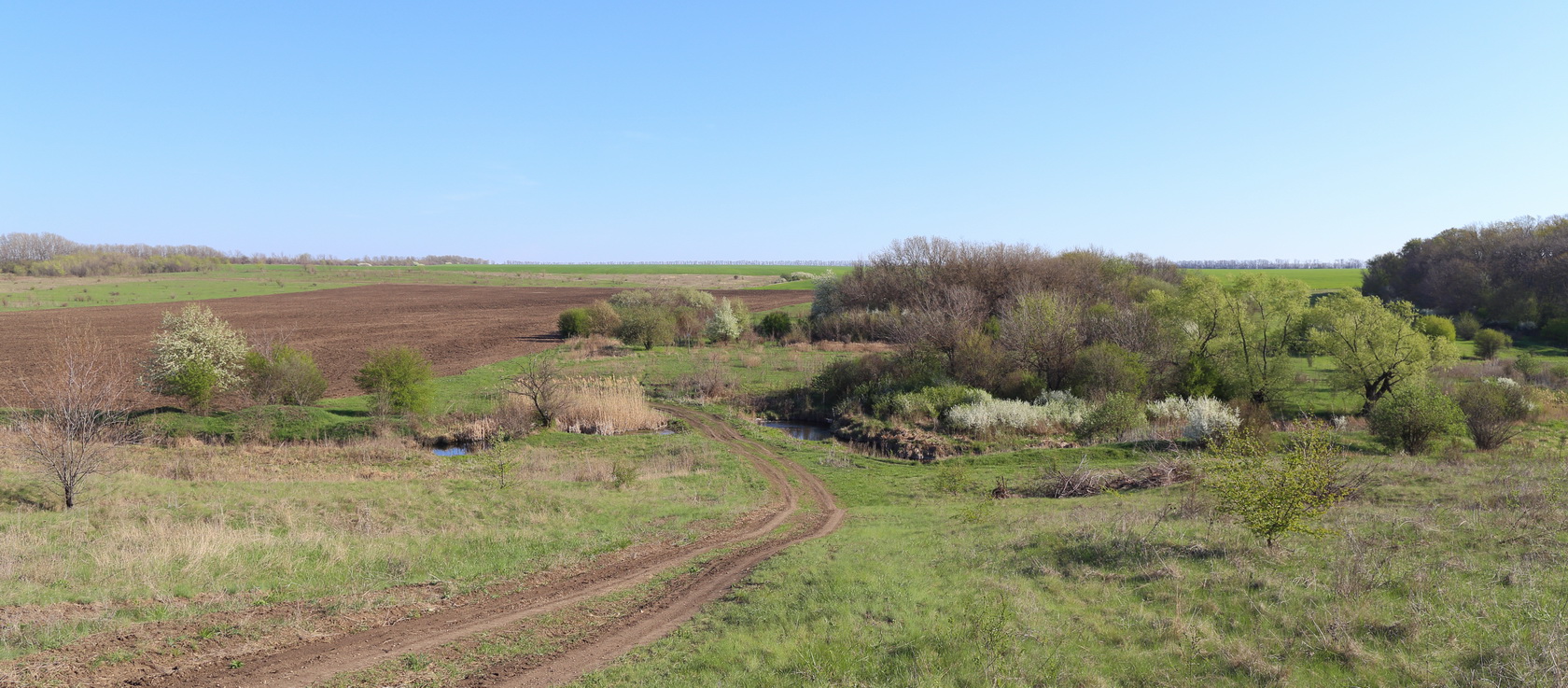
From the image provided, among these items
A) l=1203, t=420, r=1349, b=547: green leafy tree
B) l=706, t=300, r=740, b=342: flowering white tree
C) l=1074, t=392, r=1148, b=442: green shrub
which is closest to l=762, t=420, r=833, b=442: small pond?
l=1074, t=392, r=1148, b=442: green shrub

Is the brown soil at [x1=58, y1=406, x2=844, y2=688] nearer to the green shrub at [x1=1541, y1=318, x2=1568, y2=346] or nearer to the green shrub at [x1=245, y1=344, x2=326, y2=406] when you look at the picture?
the green shrub at [x1=245, y1=344, x2=326, y2=406]

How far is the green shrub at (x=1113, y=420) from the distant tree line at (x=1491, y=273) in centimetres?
5822

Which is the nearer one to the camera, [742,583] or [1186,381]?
[742,583]

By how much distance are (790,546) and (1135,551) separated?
6.57 m

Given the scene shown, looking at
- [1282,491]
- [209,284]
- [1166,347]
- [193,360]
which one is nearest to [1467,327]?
[1166,347]

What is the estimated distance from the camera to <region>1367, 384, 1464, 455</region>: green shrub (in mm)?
23078

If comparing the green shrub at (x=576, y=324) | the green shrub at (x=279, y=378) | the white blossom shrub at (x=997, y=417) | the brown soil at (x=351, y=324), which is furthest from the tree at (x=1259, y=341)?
the green shrub at (x=576, y=324)

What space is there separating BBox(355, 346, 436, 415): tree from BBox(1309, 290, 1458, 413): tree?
136ft

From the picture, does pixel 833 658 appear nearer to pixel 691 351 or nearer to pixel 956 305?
pixel 956 305

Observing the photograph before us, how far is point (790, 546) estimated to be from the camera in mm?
14750

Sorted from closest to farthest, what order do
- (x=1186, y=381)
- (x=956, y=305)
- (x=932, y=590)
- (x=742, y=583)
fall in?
(x=932, y=590), (x=742, y=583), (x=1186, y=381), (x=956, y=305)

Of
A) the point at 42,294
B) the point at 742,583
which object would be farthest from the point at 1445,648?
the point at 42,294

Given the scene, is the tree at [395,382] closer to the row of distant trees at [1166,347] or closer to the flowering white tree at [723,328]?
the row of distant trees at [1166,347]

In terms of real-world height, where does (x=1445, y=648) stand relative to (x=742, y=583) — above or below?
above
